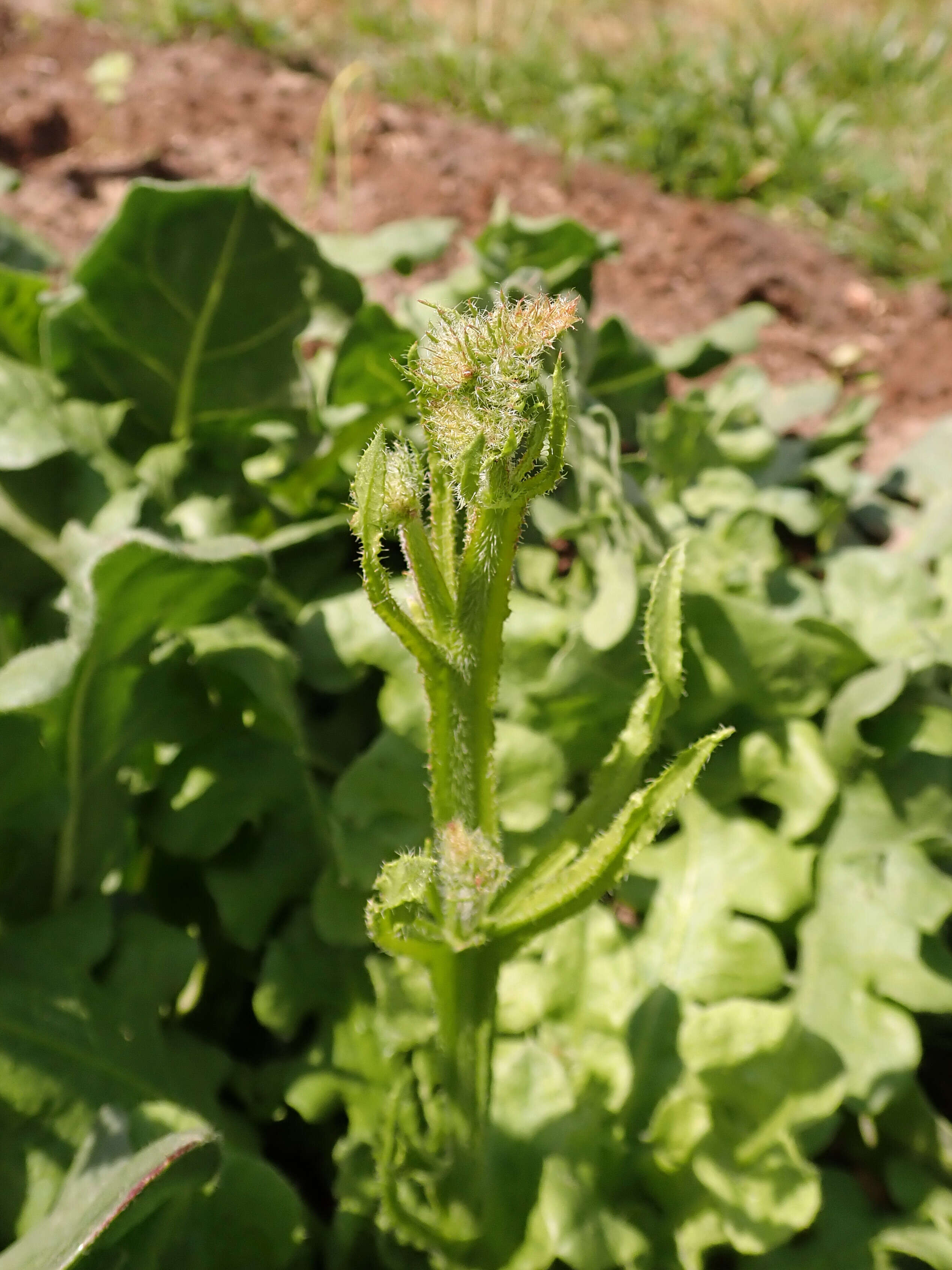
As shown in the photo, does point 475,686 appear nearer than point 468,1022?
Yes

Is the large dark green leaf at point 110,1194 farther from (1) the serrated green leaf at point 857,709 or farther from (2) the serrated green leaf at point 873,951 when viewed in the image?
(1) the serrated green leaf at point 857,709

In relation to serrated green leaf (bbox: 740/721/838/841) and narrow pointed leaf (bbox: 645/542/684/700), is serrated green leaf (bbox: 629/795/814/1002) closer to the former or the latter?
serrated green leaf (bbox: 740/721/838/841)

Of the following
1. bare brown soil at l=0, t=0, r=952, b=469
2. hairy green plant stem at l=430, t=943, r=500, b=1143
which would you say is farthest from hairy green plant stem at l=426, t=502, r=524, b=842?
bare brown soil at l=0, t=0, r=952, b=469

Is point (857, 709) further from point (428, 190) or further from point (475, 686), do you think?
point (428, 190)

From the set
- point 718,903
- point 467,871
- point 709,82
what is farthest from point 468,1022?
point 709,82

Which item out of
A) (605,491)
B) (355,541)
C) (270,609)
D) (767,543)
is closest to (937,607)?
(767,543)

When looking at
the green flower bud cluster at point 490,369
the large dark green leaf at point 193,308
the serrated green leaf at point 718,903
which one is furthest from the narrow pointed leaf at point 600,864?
the large dark green leaf at point 193,308
